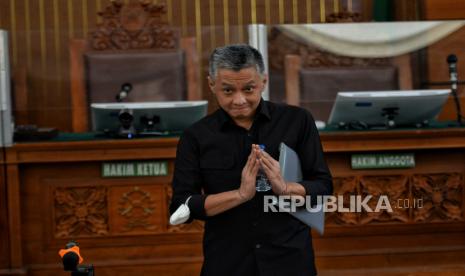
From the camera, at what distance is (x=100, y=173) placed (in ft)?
13.9

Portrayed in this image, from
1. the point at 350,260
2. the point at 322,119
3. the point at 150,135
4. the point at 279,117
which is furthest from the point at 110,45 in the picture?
the point at 279,117

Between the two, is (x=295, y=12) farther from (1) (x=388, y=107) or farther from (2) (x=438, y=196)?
(2) (x=438, y=196)

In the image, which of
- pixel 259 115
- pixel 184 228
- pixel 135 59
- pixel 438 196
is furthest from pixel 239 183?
pixel 135 59

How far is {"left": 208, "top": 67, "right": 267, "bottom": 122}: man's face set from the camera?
2.03m

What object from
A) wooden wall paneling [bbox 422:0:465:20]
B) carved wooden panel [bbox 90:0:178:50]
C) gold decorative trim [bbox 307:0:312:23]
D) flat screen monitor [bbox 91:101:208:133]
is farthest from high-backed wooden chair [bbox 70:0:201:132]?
wooden wall paneling [bbox 422:0:465:20]

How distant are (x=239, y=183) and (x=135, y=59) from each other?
299 cm

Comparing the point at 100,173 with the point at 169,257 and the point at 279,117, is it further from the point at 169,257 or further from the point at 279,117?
the point at 279,117

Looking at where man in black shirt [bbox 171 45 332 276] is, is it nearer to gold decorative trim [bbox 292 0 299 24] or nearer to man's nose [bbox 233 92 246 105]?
man's nose [bbox 233 92 246 105]

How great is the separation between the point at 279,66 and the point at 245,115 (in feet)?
8.11

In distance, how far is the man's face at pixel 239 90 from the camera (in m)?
2.03

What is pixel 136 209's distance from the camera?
4230 mm

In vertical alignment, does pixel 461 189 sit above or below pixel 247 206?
below

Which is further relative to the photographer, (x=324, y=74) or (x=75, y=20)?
(x=75, y=20)

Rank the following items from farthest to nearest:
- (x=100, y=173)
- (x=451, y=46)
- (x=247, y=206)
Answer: (x=451, y=46)
(x=100, y=173)
(x=247, y=206)
